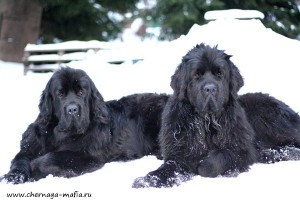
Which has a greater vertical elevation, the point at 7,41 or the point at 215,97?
the point at 7,41

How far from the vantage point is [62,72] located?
5.52 metres

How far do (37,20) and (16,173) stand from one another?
10115 millimetres

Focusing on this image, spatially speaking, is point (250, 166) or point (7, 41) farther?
point (7, 41)

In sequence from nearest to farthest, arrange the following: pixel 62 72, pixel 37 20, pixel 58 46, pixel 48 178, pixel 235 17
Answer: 1. pixel 48 178
2. pixel 62 72
3. pixel 235 17
4. pixel 58 46
5. pixel 37 20

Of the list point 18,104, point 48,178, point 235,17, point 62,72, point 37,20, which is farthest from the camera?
point 37,20

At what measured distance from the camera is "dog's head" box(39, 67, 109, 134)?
5.32m

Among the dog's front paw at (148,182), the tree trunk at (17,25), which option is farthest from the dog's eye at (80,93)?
the tree trunk at (17,25)

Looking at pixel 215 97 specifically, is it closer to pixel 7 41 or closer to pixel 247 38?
pixel 247 38

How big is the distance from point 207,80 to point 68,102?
4.73ft

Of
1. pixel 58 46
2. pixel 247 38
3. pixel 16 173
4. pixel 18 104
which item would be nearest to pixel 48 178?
pixel 16 173

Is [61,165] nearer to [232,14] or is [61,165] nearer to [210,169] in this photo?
[210,169]

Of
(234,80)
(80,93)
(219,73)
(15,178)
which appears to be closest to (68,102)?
(80,93)

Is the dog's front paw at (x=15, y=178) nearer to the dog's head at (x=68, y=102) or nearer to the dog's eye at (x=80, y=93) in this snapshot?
the dog's head at (x=68, y=102)

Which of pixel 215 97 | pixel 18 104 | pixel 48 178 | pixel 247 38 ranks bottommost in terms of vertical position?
pixel 48 178
